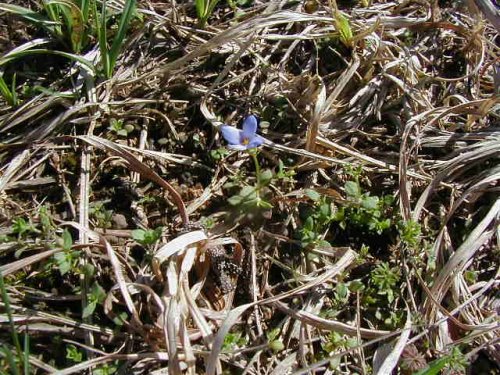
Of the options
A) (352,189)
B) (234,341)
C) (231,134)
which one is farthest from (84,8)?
(234,341)

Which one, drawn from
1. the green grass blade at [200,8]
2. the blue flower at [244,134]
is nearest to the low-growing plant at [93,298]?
the blue flower at [244,134]

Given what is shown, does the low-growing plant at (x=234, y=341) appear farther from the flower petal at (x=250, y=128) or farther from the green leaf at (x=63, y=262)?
the flower petal at (x=250, y=128)

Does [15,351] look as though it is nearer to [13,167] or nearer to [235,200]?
[13,167]

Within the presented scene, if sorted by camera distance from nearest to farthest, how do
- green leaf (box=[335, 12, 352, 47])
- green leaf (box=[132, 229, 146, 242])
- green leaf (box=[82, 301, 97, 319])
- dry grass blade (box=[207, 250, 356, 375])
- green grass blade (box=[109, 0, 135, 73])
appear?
dry grass blade (box=[207, 250, 356, 375]) → green leaf (box=[82, 301, 97, 319]) → green leaf (box=[132, 229, 146, 242]) → green grass blade (box=[109, 0, 135, 73]) → green leaf (box=[335, 12, 352, 47])

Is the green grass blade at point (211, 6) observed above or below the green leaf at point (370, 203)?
above

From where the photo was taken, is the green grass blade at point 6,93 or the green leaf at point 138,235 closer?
the green leaf at point 138,235

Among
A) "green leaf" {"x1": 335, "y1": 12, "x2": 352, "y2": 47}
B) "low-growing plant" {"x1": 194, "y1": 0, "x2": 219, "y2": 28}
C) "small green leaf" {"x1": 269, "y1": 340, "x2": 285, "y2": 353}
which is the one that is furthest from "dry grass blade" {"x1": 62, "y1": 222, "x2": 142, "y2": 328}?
"green leaf" {"x1": 335, "y1": 12, "x2": 352, "y2": 47}

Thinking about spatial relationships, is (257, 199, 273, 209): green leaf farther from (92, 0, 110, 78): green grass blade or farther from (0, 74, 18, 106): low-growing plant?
(0, 74, 18, 106): low-growing plant
